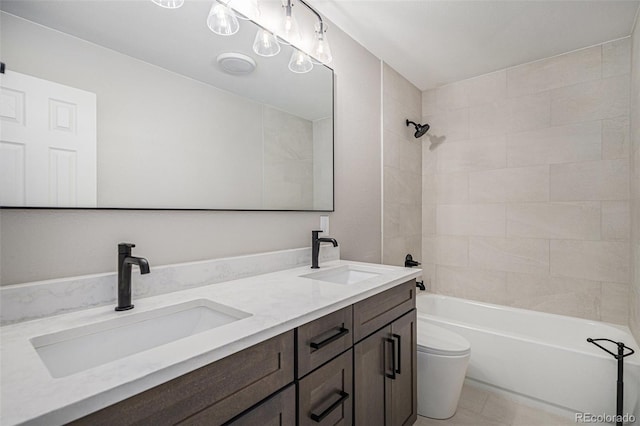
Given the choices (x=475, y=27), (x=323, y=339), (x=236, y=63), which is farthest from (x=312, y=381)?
(x=475, y=27)

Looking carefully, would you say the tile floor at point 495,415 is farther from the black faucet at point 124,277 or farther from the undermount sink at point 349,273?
the black faucet at point 124,277

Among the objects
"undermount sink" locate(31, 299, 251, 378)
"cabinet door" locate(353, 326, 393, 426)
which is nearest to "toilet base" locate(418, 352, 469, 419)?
"cabinet door" locate(353, 326, 393, 426)

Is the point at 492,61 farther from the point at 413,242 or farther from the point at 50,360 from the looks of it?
the point at 50,360

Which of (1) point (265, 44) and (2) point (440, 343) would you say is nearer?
(1) point (265, 44)

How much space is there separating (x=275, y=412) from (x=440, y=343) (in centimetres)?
133

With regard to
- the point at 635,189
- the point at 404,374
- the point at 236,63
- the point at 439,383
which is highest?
the point at 236,63

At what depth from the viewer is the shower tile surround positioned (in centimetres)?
83

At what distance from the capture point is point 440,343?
5.98 feet

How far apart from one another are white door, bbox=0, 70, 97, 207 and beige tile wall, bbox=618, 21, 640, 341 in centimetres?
269

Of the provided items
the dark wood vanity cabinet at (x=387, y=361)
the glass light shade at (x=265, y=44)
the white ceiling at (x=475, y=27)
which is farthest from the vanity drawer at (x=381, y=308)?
the white ceiling at (x=475, y=27)

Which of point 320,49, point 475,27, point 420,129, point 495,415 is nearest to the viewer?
point 320,49

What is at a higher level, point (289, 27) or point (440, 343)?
point (289, 27)

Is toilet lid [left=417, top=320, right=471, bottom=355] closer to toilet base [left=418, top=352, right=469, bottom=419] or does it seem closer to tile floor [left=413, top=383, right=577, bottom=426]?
Result: toilet base [left=418, top=352, right=469, bottom=419]

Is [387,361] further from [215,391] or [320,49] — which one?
[320,49]
